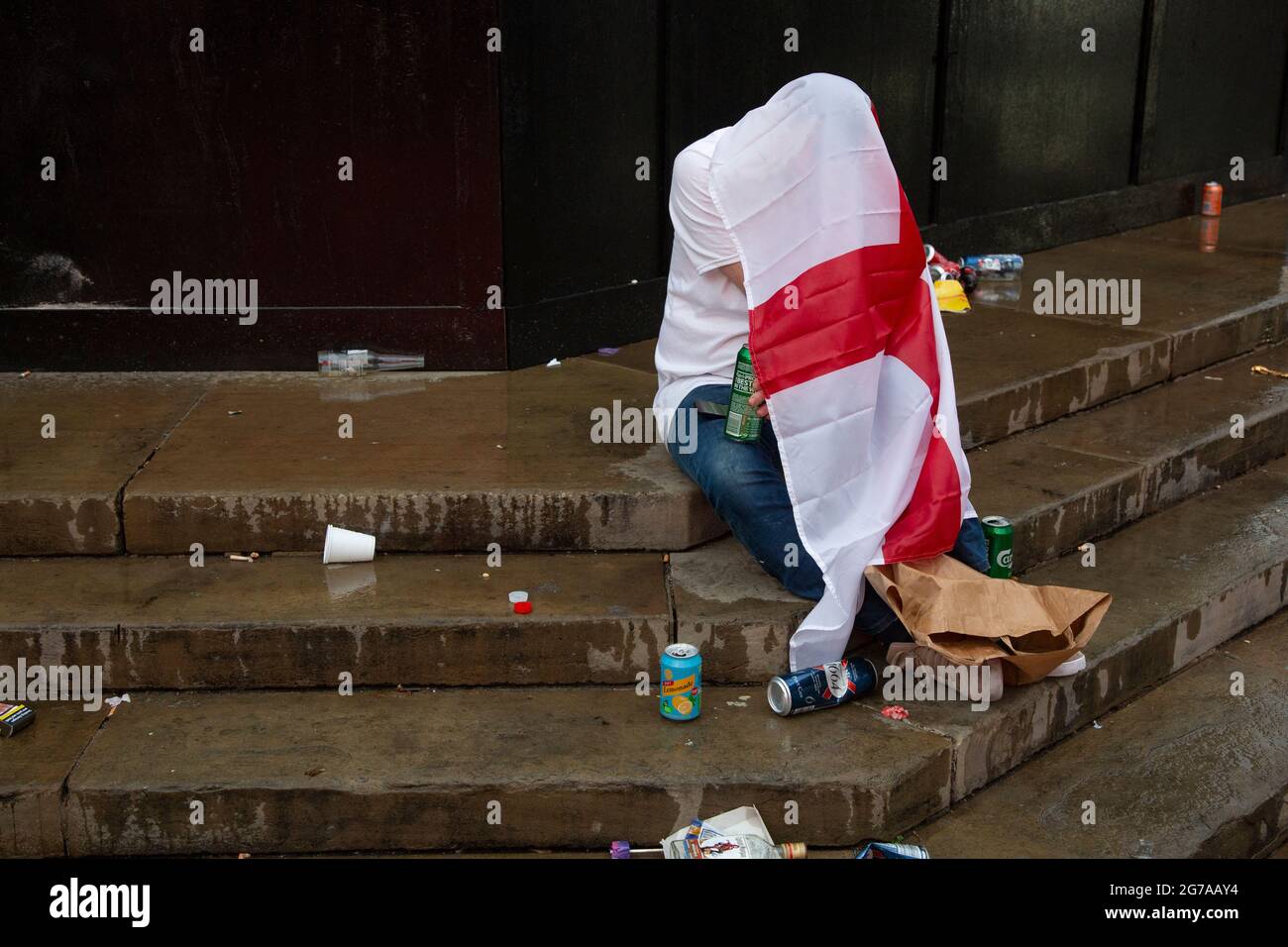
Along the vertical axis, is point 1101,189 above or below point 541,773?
above

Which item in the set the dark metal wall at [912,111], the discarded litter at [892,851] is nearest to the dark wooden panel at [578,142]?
the dark metal wall at [912,111]

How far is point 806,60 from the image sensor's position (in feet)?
22.7

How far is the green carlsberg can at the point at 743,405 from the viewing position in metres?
4.39

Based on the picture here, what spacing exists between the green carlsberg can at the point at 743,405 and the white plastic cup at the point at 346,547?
1.20 meters

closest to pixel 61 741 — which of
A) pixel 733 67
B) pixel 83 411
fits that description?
pixel 83 411

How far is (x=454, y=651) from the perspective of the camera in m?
4.19

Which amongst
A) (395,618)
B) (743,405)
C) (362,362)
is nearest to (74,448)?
(362,362)

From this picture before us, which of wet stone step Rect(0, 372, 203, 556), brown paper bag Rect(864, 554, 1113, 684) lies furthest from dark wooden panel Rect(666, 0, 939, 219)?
brown paper bag Rect(864, 554, 1113, 684)

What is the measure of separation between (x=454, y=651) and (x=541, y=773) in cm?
59

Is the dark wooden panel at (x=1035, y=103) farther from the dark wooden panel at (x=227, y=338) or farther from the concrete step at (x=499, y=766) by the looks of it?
the concrete step at (x=499, y=766)
